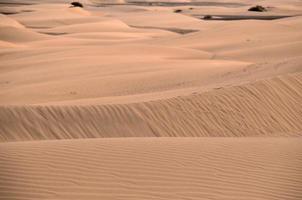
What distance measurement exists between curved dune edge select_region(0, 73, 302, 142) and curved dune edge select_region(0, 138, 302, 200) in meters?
1.44

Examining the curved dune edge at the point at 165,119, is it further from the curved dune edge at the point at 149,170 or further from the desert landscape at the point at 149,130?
the curved dune edge at the point at 149,170

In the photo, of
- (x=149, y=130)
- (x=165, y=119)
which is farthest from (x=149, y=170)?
(x=165, y=119)

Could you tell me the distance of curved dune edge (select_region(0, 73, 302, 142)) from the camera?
800cm

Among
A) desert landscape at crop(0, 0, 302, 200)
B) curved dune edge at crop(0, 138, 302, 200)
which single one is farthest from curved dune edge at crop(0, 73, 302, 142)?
curved dune edge at crop(0, 138, 302, 200)

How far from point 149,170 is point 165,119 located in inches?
115

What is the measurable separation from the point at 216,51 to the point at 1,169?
669 inches

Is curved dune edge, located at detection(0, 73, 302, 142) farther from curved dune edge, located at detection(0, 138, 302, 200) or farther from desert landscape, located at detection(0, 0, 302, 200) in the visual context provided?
curved dune edge, located at detection(0, 138, 302, 200)

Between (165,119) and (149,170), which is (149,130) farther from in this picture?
(149,170)

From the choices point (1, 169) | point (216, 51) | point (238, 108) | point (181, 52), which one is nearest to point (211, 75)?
point (238, 108)

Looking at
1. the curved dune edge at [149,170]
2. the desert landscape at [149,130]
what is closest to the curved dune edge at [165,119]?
the desert landscape at [149,130]

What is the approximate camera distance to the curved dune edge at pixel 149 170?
16.3 ft

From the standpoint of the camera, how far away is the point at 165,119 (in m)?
8.42

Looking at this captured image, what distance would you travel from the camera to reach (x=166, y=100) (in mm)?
8867

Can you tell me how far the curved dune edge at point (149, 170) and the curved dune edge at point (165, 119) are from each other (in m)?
1.44
